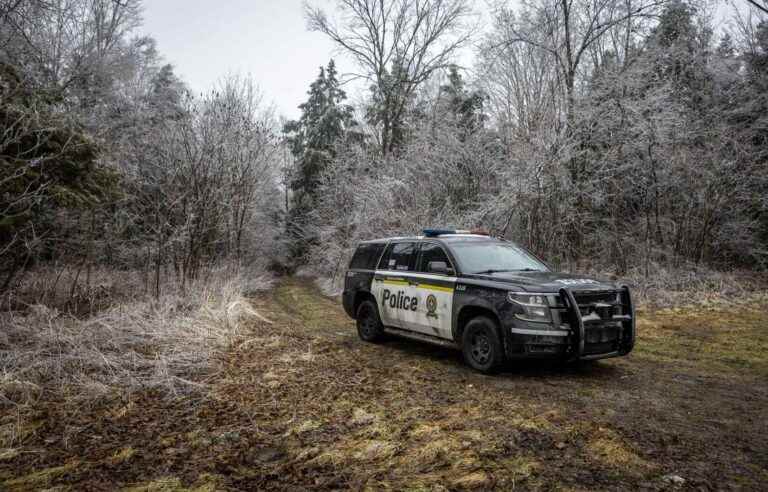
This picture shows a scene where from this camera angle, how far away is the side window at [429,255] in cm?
784

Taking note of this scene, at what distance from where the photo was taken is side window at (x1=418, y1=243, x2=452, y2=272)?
7.84 meters

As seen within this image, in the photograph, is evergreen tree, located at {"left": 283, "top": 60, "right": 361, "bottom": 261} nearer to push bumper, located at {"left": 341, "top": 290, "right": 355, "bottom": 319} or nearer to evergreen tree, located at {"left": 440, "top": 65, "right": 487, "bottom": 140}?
evergreen tree, located at {"left": 440, "top": 65, "right": 487, "bottom": 140}

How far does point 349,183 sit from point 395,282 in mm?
17536

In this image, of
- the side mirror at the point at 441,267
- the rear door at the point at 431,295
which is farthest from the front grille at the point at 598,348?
the side mirror at the point at 441,267

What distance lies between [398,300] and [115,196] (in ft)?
19.7

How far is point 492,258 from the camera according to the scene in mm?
7711

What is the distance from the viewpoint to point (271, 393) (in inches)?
235

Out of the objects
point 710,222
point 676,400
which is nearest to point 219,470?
point 676,400

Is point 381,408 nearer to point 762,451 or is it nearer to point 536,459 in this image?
point 536,459

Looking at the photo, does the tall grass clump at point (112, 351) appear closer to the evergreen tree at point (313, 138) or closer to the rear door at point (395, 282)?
the rear door at point (395, 282)

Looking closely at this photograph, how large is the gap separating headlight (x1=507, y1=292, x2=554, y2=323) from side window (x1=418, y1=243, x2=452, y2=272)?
5.42 ft

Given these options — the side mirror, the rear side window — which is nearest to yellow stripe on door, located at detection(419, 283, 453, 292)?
the side mirror

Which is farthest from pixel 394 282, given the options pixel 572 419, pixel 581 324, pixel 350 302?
pixel 572 419

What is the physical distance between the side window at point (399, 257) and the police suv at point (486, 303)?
2cm
